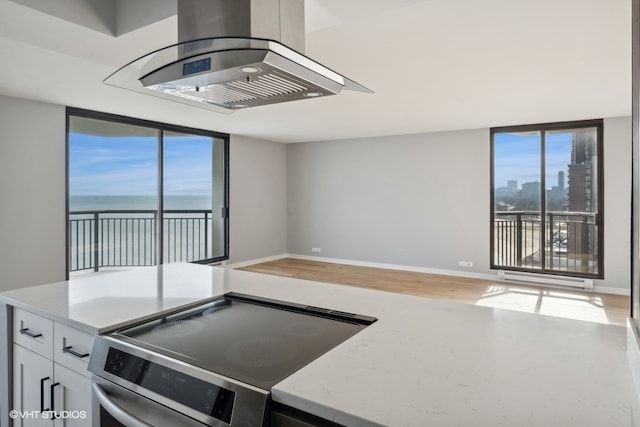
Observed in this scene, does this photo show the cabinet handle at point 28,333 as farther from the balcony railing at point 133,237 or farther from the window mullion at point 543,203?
the window mullion at point 543,203

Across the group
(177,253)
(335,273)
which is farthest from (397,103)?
(177,253)

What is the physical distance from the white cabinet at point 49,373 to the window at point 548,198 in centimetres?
581

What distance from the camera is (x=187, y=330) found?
131cm

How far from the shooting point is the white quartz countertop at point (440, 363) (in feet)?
2.52

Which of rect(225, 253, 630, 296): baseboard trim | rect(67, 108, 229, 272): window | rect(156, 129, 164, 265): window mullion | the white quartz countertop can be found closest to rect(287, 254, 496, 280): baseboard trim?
rect(225, 253, 630, 296): baseboard trim

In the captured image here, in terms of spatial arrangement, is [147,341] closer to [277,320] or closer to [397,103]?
[277,320]

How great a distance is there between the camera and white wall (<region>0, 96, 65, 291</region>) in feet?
13.1

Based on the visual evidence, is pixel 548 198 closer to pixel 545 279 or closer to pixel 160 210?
pixel 545 279

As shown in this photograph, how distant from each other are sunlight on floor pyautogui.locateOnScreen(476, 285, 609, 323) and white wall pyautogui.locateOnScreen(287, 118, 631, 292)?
74 centimetres

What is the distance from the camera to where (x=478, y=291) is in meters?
5.12

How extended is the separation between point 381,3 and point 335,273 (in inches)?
195

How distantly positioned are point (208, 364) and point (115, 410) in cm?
34

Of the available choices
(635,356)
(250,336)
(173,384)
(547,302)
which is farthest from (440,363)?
(547,302)

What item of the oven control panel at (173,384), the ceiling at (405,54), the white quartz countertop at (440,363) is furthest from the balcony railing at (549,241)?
the oven control panel at (173,384)
